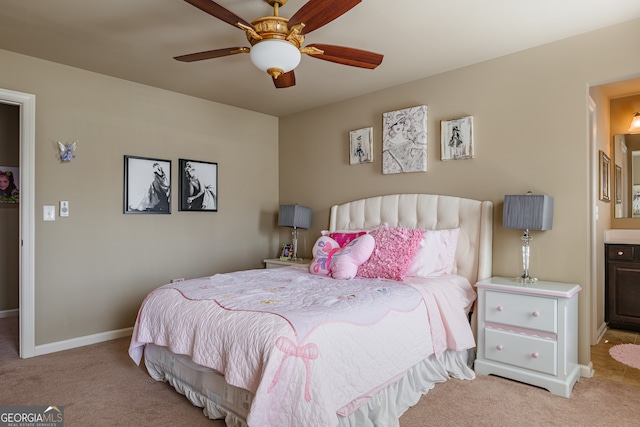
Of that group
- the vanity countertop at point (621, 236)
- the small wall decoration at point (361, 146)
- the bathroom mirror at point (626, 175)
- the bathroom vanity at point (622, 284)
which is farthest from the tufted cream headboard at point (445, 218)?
the bathroom mirror at point (626, 175)

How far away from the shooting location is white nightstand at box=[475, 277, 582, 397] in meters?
2.52

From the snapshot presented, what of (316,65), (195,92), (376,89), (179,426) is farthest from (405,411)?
(195,92)

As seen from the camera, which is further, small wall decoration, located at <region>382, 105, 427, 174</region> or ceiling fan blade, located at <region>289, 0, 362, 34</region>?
small wall decoration, located at <region>382, 105, 427, 174</region>

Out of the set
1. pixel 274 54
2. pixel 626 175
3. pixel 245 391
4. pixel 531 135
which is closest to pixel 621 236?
pixel 626 175

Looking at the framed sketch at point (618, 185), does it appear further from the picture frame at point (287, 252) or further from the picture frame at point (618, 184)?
the picture frame at point (287, 252)

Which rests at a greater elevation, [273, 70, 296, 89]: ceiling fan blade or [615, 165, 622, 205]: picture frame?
[273, 70, 296, 89]: ceiling fan blade

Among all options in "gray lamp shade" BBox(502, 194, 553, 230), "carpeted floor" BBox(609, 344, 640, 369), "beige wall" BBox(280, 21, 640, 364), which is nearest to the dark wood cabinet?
"beige wall" BBox(280, 21, 640, 364)

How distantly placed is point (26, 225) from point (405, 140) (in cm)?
341

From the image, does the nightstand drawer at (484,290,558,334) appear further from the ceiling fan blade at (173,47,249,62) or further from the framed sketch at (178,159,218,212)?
the framed sketch at (178,159,218,212)

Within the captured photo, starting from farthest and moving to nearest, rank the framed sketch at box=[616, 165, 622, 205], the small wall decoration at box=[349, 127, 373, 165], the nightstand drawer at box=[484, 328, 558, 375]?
the framed sketch at box=[616, 165, 622, 205] < the small wall decoration at box=[349, 127, 373, 165] < the nightstand drawer at box=[484, 328, 558, 375]

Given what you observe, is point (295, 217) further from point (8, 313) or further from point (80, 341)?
point (8, 313)

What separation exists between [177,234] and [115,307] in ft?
3.03

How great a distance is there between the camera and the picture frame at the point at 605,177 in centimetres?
383
